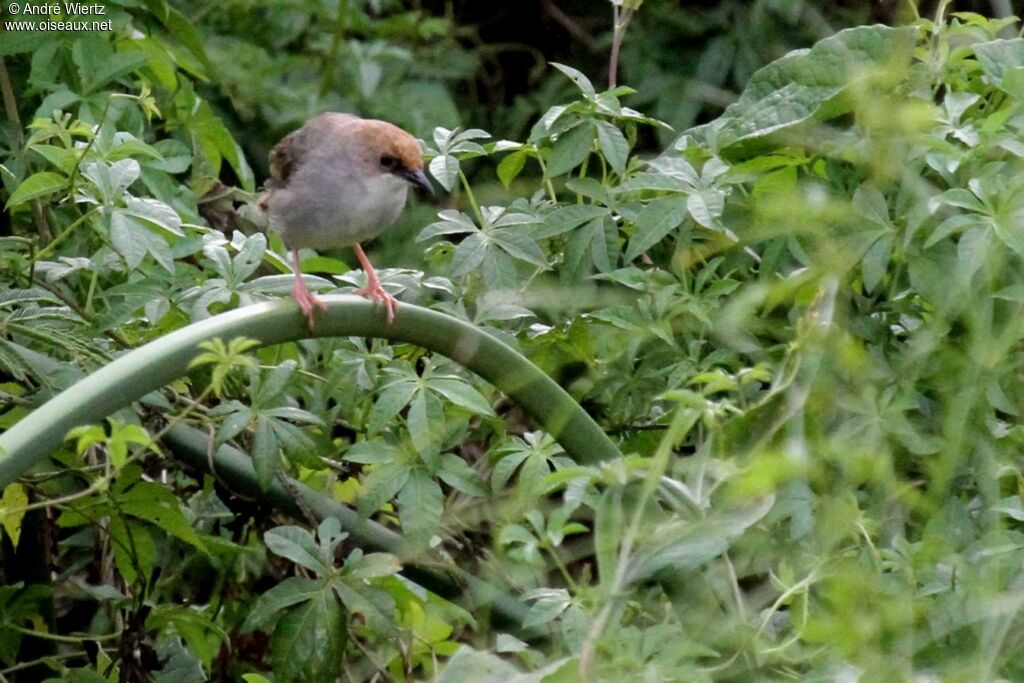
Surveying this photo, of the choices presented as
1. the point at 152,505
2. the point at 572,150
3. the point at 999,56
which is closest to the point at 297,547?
the point at 152,505

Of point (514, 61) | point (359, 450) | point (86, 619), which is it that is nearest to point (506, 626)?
point (359, 450)

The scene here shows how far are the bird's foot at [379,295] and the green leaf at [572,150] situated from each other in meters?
0.37

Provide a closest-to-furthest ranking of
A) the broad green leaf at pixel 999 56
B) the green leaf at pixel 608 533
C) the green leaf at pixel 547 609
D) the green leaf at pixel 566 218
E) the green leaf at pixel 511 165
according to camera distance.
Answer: the green leaf at pixel 608 533 < the green leaf at pixel 547 609 < the broad green leaf at pixel 999 56 < the green leaf at pixel 566 218 < the green leaf at pixel 511 165

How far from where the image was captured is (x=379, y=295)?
2092 millimetres

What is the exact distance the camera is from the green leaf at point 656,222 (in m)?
2.31

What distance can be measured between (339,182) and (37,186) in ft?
1.91

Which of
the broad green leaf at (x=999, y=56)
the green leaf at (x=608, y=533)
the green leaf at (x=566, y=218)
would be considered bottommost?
the green leaf at (x=566, y=218)

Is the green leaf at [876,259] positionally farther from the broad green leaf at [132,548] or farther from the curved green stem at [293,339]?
the broad green leaf at [132,548]

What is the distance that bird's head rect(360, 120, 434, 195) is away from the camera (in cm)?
276

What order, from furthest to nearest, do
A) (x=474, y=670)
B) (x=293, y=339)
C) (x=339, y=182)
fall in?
(x=339, y=182) < (x=293, y=339) < (x=474, y=670)

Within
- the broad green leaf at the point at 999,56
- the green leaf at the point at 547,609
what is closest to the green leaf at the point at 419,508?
the green leaf at the point at 547,609

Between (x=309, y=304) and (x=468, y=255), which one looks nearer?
(x=309, y=304)

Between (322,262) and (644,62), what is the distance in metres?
2.72

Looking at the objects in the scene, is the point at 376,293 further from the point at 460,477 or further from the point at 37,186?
the point at 37,186
